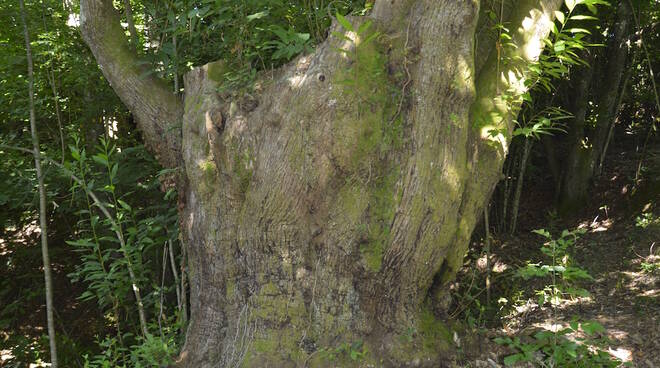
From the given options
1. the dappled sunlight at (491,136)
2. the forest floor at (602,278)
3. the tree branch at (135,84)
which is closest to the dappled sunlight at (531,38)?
the dappled sunlight at (491,136)

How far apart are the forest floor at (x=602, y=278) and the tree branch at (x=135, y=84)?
2.60 m

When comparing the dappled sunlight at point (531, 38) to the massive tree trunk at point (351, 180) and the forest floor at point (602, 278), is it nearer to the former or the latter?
the massive tree trunk at point (351, 180)

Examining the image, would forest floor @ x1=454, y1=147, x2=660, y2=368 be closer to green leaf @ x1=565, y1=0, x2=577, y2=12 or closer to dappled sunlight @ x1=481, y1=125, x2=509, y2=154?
dappled sunlight @ x1=481, y1=125, x2=509, y2=154

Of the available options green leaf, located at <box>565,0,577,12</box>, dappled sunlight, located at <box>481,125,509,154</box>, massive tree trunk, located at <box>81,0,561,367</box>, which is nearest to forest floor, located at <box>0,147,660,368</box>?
massive tree trunk, located at <box>81,0,561,367</box>

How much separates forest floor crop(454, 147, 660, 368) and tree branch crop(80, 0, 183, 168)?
8.54 ft

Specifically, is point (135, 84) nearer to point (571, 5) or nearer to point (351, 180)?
point (351, 180)

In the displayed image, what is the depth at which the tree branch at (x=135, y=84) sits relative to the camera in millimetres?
3857

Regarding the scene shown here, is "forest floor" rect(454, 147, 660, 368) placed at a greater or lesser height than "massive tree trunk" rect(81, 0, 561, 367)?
lesser

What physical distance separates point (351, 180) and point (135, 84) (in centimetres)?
185

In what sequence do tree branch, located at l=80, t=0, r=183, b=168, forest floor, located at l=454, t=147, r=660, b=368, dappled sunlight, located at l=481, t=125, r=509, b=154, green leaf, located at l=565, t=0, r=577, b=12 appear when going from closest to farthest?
green leaf, located at l=565, t=0, r=577, b=12 < dappled sunlight, located at l=481, t=125, r=509, b=154 < forest floor, located at l=454, t=147, r=660, b=368 < tree branch, located at l=80, t=0, r=183, b=168

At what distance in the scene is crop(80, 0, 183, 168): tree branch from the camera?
386 centimetres

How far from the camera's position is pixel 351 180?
10.6 ft

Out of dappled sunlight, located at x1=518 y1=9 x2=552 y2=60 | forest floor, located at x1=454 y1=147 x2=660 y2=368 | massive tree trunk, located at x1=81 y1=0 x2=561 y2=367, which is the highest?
dappled sunlight, located at x1=518 y1=9 x2=552 y2=60

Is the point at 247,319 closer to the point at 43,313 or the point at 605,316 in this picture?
the point at 605,316
